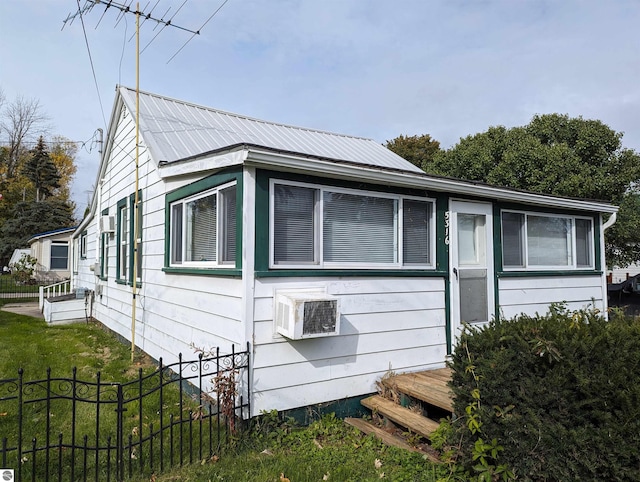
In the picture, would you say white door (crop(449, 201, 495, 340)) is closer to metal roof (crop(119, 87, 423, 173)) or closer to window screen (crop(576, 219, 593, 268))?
metal roof (crop(119, 87, 423, 173))

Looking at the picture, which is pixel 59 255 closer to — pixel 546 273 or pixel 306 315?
pixel 306 315

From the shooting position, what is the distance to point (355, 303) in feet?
15.1

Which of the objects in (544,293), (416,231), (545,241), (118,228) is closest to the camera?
(416,231)

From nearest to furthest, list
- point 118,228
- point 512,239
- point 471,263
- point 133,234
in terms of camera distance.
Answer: point 471,263 < point 512,239 < point 133,234 < point 118,228

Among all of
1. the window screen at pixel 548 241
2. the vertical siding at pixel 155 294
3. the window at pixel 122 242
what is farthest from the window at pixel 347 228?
the window at pixel 122 242

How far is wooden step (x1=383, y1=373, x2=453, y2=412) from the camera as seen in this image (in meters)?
4.04

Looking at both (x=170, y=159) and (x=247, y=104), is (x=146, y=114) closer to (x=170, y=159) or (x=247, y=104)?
(x=170, y=159)

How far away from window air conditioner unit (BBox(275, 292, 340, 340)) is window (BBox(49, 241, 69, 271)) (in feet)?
82.8

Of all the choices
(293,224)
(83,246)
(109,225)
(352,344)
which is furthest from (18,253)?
(352,344)

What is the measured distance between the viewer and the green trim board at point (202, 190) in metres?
4.04

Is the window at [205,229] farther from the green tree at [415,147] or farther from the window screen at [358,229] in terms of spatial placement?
the green tree at [415,147]

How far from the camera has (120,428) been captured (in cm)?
304

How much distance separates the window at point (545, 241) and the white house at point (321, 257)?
0.08ft

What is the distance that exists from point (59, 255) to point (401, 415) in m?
26.0
